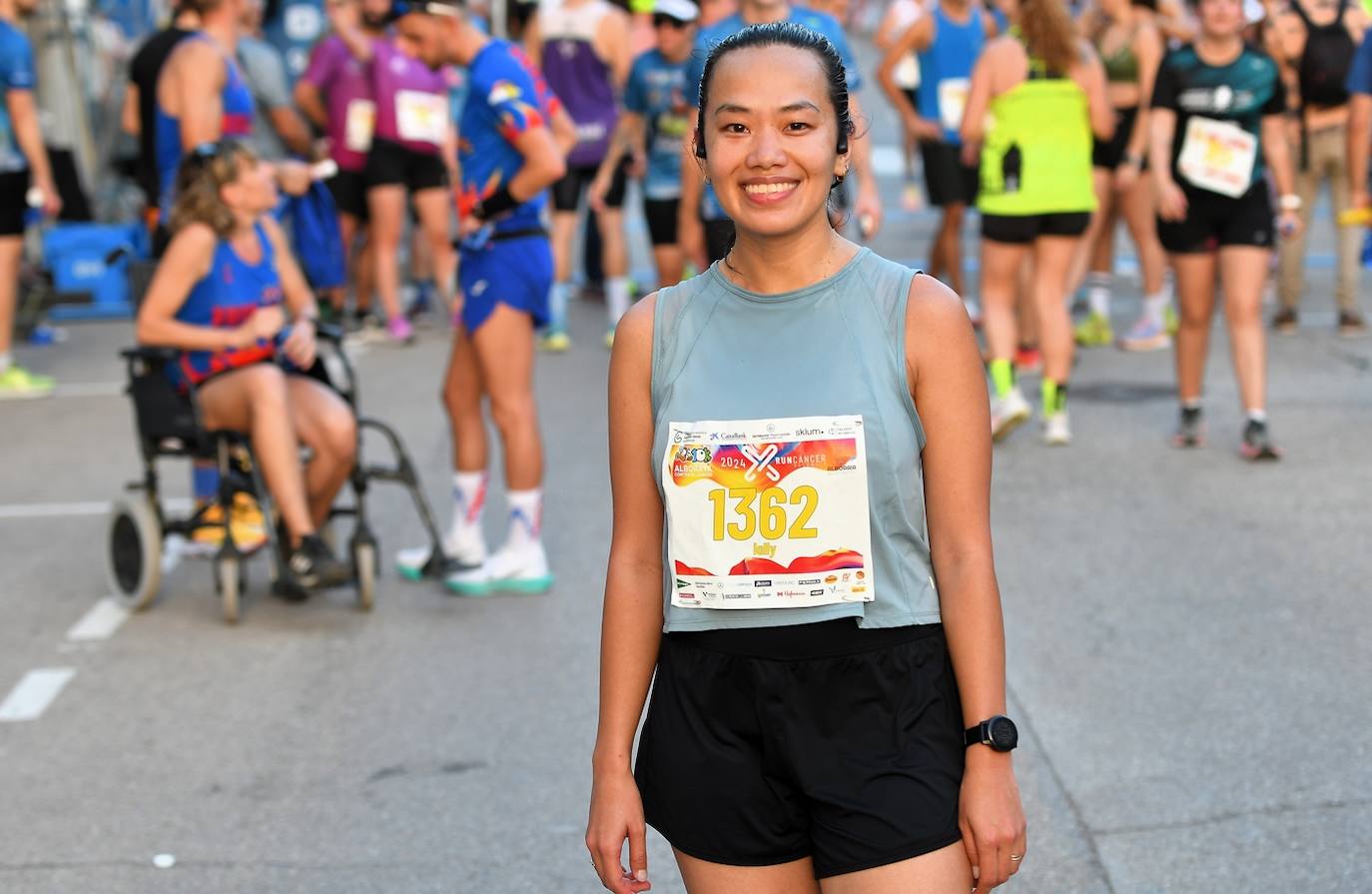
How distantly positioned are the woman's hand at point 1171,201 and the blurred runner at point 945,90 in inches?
110

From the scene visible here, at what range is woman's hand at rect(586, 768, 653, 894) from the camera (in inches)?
102

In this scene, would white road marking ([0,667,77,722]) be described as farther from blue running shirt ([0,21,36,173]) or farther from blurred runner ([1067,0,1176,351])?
blurred runner ([1067,0,1176,351])

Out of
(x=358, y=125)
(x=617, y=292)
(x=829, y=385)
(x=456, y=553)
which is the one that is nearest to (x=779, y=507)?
(x=829, y=385)

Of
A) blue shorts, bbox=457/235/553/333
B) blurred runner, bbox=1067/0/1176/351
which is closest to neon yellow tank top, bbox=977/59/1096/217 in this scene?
blurred runner, bbox=1067/0/1176/351

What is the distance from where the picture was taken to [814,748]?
98.5 inches

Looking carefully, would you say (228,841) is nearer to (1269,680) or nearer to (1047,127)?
(1269,680)

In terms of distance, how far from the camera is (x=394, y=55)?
11.5 metres

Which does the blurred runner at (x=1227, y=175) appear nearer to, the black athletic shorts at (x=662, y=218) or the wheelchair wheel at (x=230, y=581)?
the black athletic shorts at (x=662, y=218)

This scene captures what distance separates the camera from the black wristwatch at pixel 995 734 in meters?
2.45

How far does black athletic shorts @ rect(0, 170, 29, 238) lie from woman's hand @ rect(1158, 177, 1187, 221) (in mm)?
6272

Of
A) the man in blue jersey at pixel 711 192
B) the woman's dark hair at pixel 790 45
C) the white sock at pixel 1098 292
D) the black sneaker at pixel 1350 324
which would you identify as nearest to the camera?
the woman's dark hair at pixel 790 45

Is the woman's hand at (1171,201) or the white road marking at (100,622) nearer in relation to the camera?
the white road marking at (100,622)

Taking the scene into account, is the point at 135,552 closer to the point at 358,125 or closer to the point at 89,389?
the point at 89,389

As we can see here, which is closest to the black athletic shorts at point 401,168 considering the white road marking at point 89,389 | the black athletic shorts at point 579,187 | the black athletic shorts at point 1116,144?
the black athletic shorts at point 579,187
